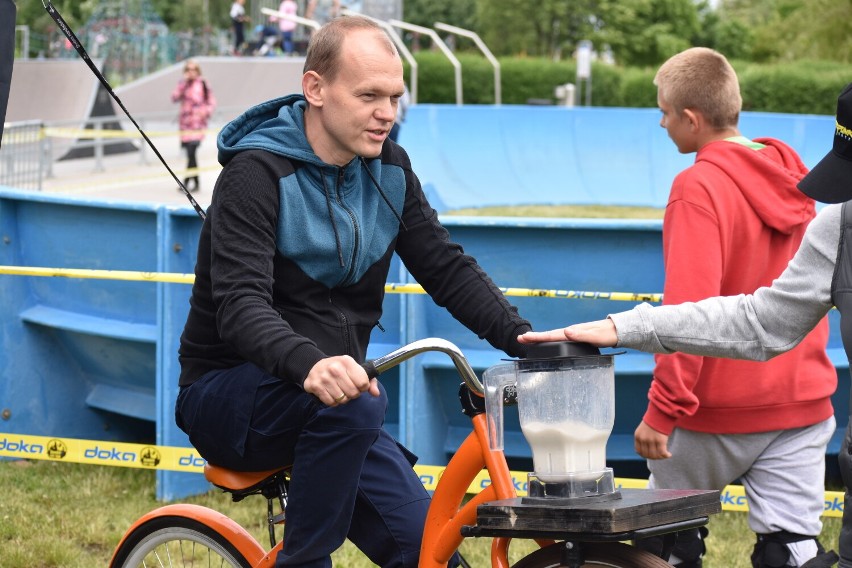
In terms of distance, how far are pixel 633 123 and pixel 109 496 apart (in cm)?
1491

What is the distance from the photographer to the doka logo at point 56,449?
6469 millimetres

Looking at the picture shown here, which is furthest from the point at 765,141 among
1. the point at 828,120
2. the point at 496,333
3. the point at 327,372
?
the point at 828,120

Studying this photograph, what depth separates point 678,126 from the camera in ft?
14.8

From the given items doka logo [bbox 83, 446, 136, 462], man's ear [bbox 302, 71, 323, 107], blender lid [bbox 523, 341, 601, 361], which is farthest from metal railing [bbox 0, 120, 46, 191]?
blender lid [bbox 523, 341, 601, 361]

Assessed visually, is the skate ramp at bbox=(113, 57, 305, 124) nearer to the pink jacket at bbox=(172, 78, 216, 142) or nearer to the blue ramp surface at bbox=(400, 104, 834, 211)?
the pink jacket at bbox=(172, 78, 216, 142)

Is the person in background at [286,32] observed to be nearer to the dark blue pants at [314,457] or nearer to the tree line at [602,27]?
the dark blue pants at [314,457]

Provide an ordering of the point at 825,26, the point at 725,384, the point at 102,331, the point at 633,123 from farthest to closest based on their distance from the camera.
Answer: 1. the point at 825,26
2. the point at 633,123
3. the point at 102,331
4. the point at 725,384

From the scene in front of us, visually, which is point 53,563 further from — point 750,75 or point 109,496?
point 750,75

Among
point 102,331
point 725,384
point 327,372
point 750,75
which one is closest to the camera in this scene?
point 327,372

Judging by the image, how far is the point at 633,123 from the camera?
20156 mm

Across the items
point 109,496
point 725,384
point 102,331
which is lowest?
point 109,496

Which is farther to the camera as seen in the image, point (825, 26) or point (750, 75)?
point (825, 26)

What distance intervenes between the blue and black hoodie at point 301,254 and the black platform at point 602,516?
22.2 inches

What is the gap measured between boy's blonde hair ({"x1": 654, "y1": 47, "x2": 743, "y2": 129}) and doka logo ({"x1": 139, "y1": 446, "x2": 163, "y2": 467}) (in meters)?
3.18
